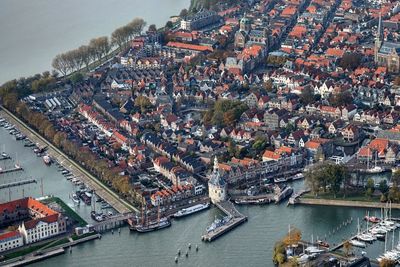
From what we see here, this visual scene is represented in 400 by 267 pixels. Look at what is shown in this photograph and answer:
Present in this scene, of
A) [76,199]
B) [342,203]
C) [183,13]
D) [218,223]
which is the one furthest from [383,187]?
[183,13]

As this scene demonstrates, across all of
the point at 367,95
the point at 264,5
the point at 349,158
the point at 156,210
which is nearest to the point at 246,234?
the point at 156,210

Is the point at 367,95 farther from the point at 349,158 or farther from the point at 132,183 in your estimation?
the point at 132,183

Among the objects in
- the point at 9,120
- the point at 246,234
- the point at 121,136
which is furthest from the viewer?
the point at 9,120

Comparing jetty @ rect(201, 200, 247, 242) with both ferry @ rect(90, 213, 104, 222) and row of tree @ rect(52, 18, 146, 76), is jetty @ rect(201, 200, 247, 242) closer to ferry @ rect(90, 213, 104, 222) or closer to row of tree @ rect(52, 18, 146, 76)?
ferry @ rect(90, 213, 104, 222)

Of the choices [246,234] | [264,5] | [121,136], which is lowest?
[246,234]

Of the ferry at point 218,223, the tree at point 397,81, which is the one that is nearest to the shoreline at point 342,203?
the ferry at point 218,223

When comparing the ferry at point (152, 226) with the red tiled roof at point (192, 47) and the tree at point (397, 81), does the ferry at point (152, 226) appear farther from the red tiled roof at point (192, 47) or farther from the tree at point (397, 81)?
the red tiled roof at point (192, 47)

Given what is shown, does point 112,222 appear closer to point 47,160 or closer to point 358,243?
point 47,160
